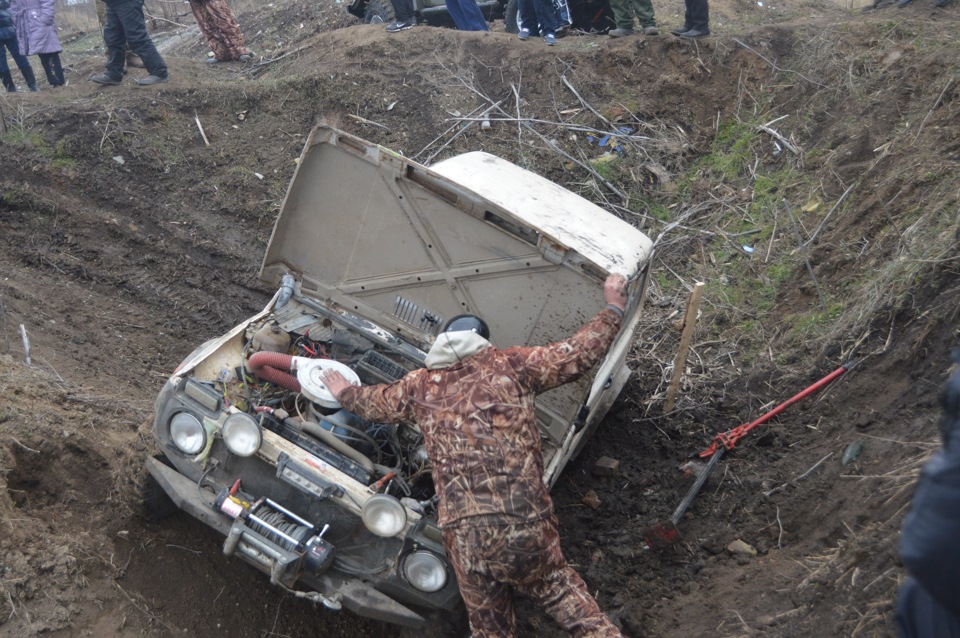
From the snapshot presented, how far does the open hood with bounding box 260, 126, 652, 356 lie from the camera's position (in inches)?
170

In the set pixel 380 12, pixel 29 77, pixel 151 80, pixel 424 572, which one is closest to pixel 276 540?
pixel 424 572

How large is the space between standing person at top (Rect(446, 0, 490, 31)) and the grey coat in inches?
204

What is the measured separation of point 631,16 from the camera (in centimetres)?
1013

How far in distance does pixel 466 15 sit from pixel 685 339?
716 centimetres

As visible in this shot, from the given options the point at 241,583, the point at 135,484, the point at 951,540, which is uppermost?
the point at 951,540

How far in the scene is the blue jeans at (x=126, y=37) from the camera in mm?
9320

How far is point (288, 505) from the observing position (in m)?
3.75

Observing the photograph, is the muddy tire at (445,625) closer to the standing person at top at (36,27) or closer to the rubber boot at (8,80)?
the standing person at top at (36,27)

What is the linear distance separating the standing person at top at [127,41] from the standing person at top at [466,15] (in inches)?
154

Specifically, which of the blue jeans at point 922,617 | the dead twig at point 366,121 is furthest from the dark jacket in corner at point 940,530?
the dead twig at point 366,121

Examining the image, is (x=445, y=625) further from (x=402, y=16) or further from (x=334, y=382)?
(x=402, y=16)

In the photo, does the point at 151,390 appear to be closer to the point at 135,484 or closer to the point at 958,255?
the point at 135,484

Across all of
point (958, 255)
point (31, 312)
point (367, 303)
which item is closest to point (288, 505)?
point (367, 303)

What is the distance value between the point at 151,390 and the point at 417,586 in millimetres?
3238
